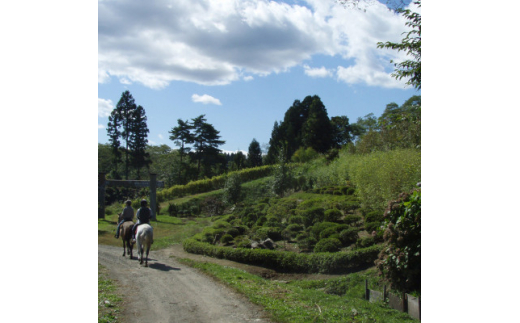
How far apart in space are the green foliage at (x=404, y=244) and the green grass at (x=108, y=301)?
3.73 meters

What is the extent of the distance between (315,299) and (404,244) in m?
1.51

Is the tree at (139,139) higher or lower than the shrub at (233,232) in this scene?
higher

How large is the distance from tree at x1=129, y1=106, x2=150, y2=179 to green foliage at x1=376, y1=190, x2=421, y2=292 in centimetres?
416

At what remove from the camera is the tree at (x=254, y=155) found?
541 inches

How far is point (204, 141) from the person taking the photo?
9172 millimetres

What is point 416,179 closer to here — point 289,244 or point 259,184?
point 289,244

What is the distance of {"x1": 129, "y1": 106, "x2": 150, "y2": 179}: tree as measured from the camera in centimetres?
608

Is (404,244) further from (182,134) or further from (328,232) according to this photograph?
(182,134)

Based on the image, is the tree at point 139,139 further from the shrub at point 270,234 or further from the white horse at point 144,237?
the shrub at point 270,234

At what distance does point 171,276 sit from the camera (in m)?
6.78

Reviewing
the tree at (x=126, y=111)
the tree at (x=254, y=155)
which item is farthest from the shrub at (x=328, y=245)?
the tree at (x=254, y=155)
